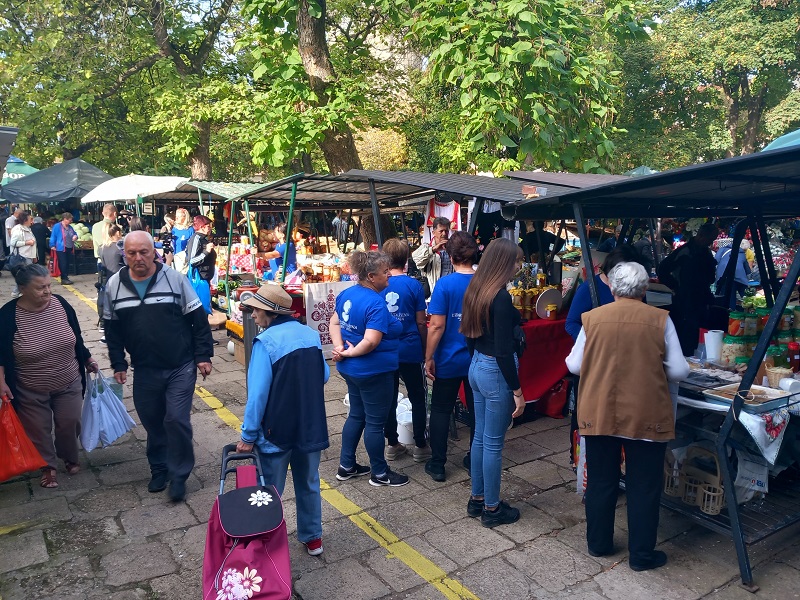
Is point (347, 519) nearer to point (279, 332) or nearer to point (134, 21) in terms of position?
point (279, 332)

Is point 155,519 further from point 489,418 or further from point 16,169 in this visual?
point 16,169

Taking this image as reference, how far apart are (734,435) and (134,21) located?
649 inches

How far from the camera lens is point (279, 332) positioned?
334 centimetres

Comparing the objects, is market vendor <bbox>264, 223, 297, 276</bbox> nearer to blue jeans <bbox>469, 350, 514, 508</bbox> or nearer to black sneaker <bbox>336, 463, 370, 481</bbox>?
black sneaker <bbox>336, 463, 370, 481</bbox>

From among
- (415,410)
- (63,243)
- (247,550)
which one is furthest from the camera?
(63,243)

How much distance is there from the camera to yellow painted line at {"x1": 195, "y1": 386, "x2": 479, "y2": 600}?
347 cm

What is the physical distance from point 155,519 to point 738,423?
12.0ft

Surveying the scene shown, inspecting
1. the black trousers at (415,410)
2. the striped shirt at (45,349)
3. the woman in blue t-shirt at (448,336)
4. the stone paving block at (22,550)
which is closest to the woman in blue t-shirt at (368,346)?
the woman in blue t-shirt at (448,336)

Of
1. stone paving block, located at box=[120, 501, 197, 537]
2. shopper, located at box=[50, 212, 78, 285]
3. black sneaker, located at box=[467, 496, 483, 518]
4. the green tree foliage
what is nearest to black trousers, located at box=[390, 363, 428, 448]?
black sneaker, located at box=[467, 496, 483, 518]

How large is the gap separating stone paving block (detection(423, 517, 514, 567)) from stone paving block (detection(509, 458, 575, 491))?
0.80m

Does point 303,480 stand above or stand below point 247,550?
below

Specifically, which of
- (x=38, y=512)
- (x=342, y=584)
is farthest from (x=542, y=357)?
Result: (x=38, y=512)

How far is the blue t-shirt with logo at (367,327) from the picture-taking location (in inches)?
171

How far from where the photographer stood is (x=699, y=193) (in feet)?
17.3
